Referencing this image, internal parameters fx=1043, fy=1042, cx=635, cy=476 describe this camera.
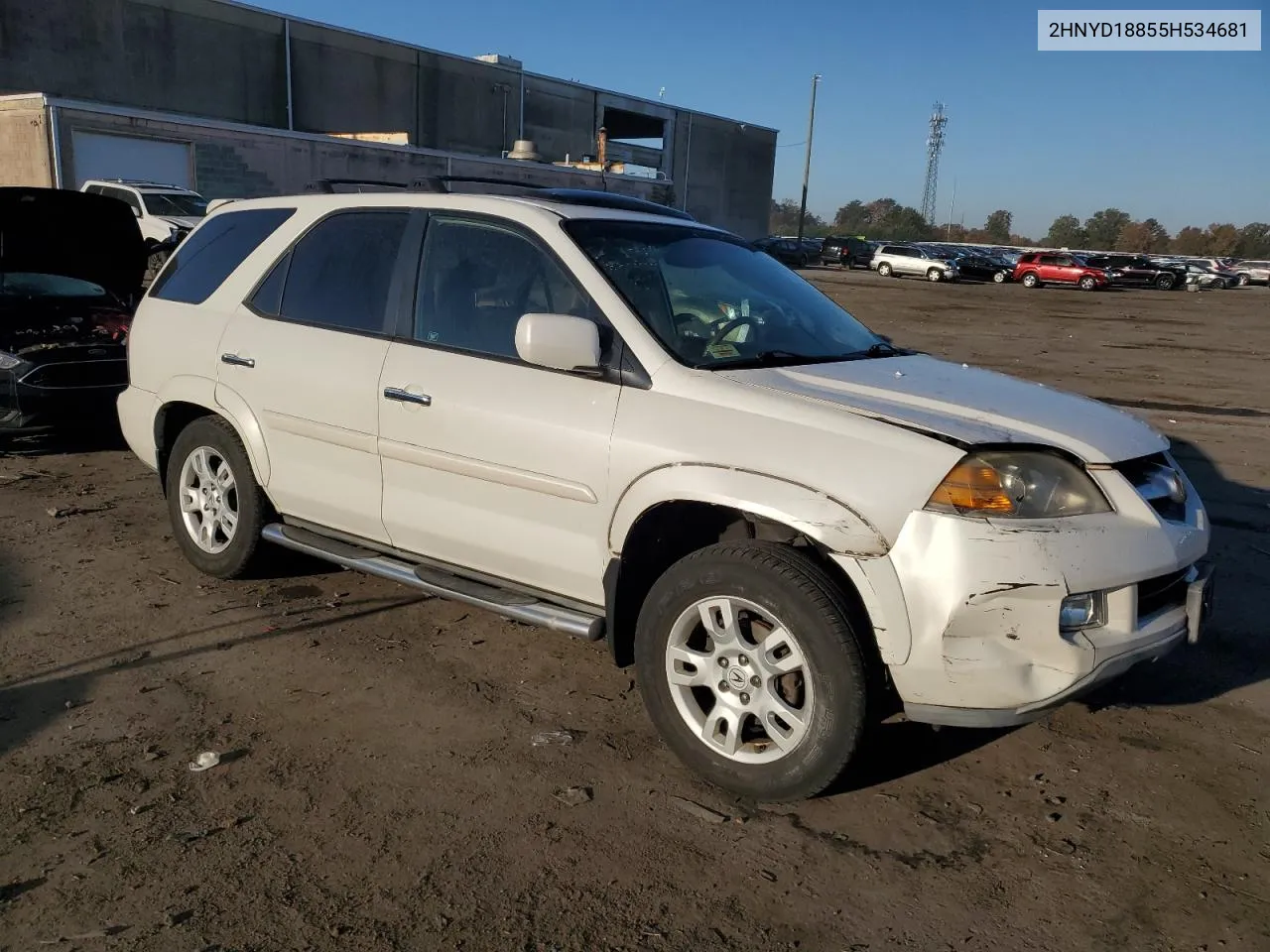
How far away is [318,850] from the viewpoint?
9.93 ft

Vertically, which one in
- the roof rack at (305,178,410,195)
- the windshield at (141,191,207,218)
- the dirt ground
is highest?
the roof rack at (305,178,410,195)

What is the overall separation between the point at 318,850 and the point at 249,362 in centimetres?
252

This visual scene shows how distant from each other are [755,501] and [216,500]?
10.2 ft

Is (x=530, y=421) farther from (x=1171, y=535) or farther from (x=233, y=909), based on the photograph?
(x=1171, y=535)

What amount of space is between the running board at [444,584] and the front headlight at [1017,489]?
4.38 ft

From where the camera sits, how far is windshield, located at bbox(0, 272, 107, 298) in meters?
8.47

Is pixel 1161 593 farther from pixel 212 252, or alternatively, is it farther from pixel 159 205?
pixel 159 205

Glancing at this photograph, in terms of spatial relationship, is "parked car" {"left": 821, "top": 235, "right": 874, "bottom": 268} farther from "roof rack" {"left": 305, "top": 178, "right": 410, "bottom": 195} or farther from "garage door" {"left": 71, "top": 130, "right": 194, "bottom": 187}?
"roof rack" {"left": 305, "top": 178, "right": 410, "bottom": 195}

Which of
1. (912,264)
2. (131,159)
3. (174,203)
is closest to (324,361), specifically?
(174,203)

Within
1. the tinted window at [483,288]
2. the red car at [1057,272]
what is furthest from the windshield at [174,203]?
the red car at [1057,272]

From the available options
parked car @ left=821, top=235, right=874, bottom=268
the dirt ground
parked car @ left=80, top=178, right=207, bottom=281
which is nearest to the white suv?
the dirt ground

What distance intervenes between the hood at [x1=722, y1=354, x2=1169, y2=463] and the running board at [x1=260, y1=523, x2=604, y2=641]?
1051 mm

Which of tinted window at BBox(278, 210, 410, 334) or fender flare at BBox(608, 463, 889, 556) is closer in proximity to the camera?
fender flare at BBox(608, 463, 889, 556)

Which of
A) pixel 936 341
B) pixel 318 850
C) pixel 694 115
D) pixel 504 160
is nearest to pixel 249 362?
pixel 318 850
